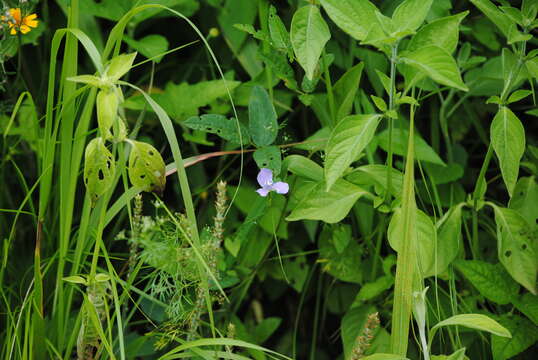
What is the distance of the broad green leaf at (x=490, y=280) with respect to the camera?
112 cm

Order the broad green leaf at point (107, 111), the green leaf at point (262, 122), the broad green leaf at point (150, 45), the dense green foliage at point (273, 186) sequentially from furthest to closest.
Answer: the broad green leaf at point (150, 45)
the green leaf at point (262, 122)
the dense green foliage at point (273, 186)
the broad green leaf at point (107, 111)

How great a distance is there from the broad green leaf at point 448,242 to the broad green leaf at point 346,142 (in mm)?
285

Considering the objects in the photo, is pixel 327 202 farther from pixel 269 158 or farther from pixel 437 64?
pixel 437 64

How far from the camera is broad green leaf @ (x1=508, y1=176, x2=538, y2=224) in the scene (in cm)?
118

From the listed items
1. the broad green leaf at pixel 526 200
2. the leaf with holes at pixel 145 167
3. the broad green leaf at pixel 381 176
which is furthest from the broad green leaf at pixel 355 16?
the broad green leaf at pixel 526 200

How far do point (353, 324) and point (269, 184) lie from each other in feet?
1.18

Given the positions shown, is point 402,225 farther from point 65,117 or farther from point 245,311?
point 245,311

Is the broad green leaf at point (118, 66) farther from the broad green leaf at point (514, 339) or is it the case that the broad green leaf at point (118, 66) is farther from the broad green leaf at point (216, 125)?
the broad green leaf at point (514, 339)

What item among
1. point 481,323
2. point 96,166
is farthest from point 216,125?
point 481,323

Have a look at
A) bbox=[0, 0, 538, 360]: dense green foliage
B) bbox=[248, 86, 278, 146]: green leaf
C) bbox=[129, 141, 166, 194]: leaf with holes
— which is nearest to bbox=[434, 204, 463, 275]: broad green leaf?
bbox=[0, 0, 538, 360]: dense green foliage

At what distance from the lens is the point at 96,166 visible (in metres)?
0.87

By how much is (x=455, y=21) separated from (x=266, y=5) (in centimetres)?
46

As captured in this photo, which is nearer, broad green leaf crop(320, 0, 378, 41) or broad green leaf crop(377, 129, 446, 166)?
broad green leaf crop(320, 0, 378, 41)

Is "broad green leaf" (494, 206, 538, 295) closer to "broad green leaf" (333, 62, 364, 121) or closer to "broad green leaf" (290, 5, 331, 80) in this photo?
"broad green leaf" (333, 62, 364, 121)
